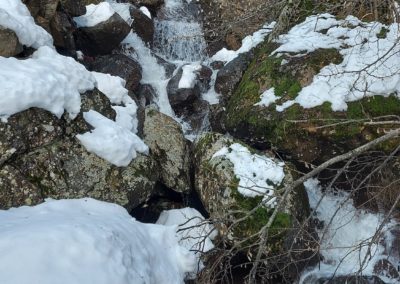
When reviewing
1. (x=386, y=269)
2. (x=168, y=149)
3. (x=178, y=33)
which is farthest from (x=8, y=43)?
(x=386, y=269)

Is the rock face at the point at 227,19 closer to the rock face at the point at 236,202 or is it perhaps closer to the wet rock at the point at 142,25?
the wet rock at the point at 142,25

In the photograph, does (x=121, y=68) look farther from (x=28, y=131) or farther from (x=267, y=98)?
(x=28, y=131)

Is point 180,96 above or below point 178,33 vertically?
below

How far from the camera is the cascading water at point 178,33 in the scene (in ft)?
33.1

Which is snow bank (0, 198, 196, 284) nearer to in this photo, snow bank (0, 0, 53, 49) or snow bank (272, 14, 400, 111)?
snow bank (0, 0, 53, 49)

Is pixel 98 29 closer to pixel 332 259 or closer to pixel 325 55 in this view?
pixel 325 55

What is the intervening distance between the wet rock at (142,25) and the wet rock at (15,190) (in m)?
6.35

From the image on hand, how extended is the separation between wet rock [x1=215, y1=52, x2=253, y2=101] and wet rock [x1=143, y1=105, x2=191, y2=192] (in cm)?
221

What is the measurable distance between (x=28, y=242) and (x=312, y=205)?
4.47 metres

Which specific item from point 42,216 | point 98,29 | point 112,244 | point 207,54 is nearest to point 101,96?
point 42,216

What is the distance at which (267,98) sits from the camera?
6.84 m

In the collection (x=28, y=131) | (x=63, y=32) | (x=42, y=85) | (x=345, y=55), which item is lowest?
(x=63, y=32)

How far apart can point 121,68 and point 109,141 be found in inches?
151

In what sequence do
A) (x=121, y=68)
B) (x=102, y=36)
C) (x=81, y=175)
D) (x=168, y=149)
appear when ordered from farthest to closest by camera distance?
(x=102, y=36) < (x=121, y=68) < (x=168, y=149) < (x=81, y=175)
